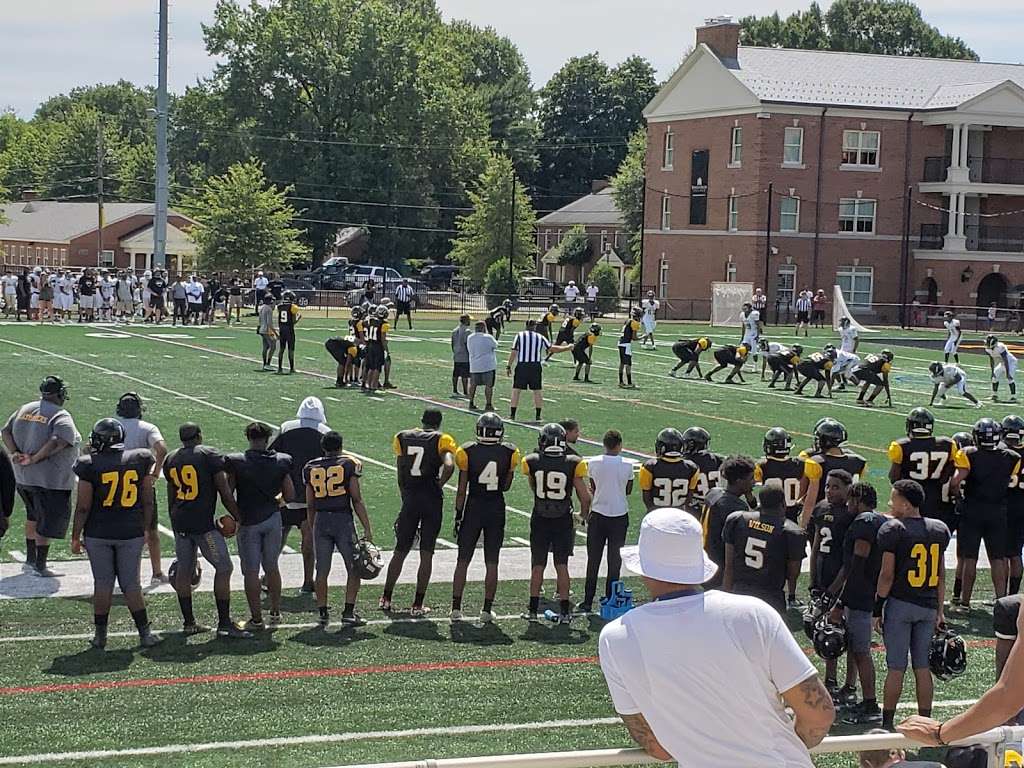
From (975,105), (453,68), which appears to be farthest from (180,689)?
(453,68)

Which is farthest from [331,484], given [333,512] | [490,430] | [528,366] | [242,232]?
[242,232]

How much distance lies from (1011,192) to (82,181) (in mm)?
64805

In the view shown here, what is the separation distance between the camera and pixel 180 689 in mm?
8938

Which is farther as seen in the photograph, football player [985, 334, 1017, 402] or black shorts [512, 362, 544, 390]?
football player [985, 334, 1017, 402]

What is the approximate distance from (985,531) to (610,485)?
3.16 m

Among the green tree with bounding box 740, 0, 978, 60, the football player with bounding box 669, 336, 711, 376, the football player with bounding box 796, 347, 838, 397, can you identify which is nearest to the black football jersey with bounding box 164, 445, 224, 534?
the football player with bounding box 796, 347, 838, 397

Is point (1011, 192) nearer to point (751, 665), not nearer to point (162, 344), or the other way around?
point (162, 344)

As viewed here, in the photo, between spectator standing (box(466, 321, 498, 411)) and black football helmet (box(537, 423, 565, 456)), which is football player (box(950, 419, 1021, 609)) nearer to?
black football helmet (box(537, 423, 565, 456))

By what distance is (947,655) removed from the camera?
7.97 metres

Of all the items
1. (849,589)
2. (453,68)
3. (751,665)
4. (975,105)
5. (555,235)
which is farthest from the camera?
(555,235)

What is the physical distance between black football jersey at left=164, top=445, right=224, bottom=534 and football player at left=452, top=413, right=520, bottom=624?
1.89 metres

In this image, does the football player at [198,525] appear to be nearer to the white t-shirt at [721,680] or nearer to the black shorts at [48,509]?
the black shorts at [48,509]

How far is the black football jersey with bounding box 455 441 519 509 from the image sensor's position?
10852 mm

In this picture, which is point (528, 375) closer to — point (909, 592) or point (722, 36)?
point (909, 592)
